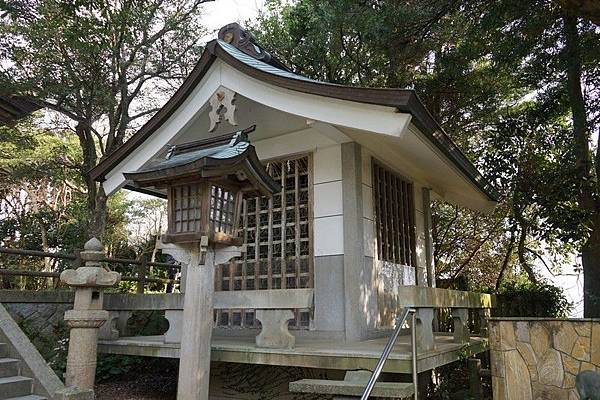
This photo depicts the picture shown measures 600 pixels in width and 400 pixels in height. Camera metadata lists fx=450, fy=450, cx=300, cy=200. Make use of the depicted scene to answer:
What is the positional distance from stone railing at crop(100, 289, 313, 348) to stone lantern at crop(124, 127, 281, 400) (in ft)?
1.40

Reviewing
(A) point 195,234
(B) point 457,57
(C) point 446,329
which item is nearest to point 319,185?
(A) point 195,234

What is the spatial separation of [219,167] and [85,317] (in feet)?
7.58

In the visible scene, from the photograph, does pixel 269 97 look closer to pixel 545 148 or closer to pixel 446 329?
pixel 446 329

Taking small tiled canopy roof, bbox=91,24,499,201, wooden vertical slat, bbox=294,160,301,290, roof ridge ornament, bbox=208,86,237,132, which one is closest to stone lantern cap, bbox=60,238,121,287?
small tiled canopy roof, bbox=91,24,499,201

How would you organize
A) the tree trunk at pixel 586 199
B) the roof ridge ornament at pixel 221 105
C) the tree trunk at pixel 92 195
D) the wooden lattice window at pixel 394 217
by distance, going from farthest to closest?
the tree trunk at pixel 92 195 < the tree trunk at pixel 586 199 < the wooden lattice window at pixel 394 217 < the roof ridge ornament at pixel 221 105

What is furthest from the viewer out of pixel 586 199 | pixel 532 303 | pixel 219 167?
pixel 532 303

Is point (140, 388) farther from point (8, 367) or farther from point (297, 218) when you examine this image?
point (297, 218)

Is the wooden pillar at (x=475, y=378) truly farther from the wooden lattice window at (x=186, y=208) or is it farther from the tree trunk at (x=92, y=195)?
the tree trunk at (x=92, y=195)

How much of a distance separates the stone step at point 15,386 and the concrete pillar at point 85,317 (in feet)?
1.20

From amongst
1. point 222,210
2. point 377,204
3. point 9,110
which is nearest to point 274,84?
point 222,210

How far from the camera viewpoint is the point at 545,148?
32.2 feet

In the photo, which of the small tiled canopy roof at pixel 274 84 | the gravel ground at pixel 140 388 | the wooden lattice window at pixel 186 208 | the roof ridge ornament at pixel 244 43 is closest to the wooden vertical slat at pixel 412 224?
the small tiled canopy roof at pixel 274 84

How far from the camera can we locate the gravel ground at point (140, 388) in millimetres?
6463

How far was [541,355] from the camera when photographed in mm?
4473
